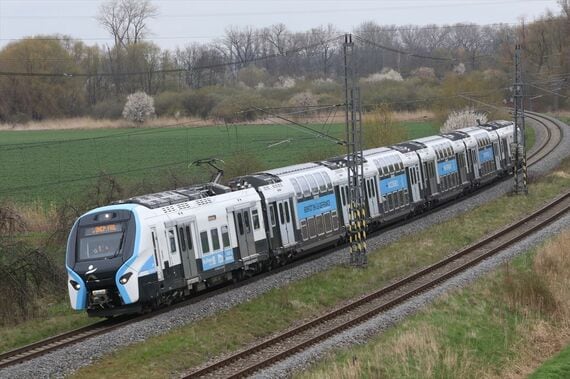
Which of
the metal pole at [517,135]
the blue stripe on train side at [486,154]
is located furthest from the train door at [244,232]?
the blue stripe on train side at [486,154]

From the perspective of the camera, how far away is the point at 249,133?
84938 mm

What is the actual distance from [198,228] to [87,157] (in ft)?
159

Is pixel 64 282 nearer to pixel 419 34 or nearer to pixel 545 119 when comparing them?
pixel 545 119

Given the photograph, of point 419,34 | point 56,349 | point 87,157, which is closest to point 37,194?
point 87,157

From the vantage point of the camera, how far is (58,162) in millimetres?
66562

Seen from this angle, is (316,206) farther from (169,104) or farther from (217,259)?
(169,104)

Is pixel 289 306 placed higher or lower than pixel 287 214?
lower

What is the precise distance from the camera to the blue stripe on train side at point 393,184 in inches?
1410

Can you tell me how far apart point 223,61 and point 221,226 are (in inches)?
4515

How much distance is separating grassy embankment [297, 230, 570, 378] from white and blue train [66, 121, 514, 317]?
21.2 ft

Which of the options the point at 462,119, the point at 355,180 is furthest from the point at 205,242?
the point at 462,119

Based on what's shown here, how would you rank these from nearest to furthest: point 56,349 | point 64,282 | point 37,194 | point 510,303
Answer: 1. point 56,349
2. point 510,303
3. point 64,282
4. point 37,194

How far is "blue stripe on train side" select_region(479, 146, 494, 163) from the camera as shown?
4738 cm

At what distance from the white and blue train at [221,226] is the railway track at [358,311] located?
14.4 feet
